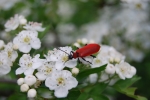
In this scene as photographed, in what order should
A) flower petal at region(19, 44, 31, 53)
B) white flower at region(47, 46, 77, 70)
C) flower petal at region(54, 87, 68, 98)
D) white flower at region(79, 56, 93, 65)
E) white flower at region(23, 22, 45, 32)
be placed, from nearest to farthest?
flower petal at region(54, 87, 68, 98)
white flower at region(47, 46, 77, 70)
white flower at region(79, 56, 93, 65)
flower petal at region(19, 44, 31, 53)
white flower at region(23, 22, 45, 32)

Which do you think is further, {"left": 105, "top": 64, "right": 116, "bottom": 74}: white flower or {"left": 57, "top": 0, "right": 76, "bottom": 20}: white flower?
{"left": 57, "top": 0, "right": 76, "bottom": 20}: white flower

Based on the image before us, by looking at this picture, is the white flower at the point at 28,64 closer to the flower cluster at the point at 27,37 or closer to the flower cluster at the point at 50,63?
the flower cluster at the point at 50,63

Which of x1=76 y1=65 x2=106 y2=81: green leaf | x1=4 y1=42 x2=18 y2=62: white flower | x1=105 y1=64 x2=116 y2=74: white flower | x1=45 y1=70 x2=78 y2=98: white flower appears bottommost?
x1=45 y1=70 x2=78 y2=98: white flower

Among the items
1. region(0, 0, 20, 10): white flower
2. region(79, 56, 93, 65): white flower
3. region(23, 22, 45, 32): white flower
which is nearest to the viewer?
region(79, 56, 93, 65): white flower

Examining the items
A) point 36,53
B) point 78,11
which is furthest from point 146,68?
point 36,53

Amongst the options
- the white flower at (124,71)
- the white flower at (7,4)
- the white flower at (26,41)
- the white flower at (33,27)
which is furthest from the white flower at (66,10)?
the white flower at (124,71)

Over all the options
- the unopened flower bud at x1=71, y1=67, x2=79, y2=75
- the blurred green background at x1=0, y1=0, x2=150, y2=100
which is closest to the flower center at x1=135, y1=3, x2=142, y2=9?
the blurred green background at x1=0, y1=0, x2=150, y2=100

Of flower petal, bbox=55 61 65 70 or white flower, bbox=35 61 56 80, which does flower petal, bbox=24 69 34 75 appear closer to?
white flower, bbox=35 61 56 80
